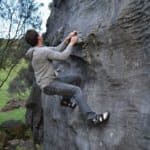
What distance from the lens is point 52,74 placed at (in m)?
9.33

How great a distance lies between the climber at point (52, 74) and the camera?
353 inches

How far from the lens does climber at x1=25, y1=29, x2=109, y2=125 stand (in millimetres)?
8969

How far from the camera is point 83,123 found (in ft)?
32.8

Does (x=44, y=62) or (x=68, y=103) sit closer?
(x=44, y=62)

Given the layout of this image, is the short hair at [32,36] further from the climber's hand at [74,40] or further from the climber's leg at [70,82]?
the climber's leg at [70,82]

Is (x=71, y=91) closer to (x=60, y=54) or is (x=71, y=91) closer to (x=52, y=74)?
(x=52, y=74)

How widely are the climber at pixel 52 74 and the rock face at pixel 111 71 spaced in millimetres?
396

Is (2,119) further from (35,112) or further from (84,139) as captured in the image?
(84,139)

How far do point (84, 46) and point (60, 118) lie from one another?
2354mm

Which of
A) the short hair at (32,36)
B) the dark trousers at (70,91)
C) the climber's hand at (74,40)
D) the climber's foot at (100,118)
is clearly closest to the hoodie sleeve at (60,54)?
the climber's hand at (74,40)

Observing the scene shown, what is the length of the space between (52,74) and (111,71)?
1217 millimetres

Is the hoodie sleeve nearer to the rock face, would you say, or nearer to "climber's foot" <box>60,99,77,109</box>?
the rock face

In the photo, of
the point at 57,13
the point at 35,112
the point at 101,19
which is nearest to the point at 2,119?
the point at 35,112

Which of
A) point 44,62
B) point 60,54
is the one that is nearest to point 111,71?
point 60,54
